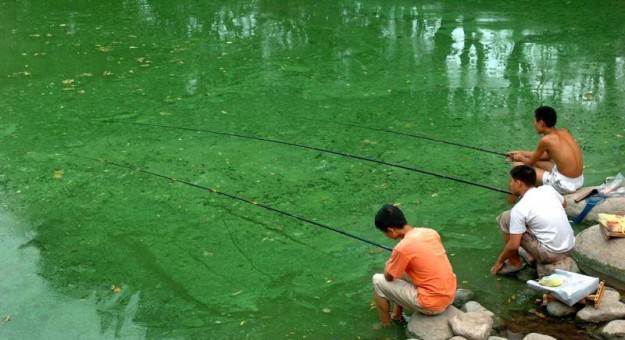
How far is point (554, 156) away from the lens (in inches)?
182

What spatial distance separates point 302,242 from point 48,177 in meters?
2.28

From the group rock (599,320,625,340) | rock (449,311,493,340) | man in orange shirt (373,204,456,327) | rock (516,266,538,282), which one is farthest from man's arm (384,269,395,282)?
rock (599,320,625,340)

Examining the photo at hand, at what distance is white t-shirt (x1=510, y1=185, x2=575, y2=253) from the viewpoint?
12.7 ft

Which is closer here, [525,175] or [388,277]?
[388,277]

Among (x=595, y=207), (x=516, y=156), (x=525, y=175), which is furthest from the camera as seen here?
(x=516, y=156)

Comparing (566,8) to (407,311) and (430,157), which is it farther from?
(407,311)

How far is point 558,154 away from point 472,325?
1648mm

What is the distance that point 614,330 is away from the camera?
3.42 m

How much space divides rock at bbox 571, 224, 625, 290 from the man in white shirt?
0.61 ft

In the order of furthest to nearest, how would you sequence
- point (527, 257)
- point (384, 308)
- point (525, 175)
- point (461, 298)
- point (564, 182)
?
point (564, 182) < point (527, 257) < point (525, 175) < point (461, 298) < point (384, 308)

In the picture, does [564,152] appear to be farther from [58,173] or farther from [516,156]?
[58,173]

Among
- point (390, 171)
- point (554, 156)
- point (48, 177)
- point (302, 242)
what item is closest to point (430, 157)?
point (390, 171)

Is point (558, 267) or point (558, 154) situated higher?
point (558, 154)

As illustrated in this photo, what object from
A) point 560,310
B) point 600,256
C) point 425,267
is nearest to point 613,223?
point 600,256
